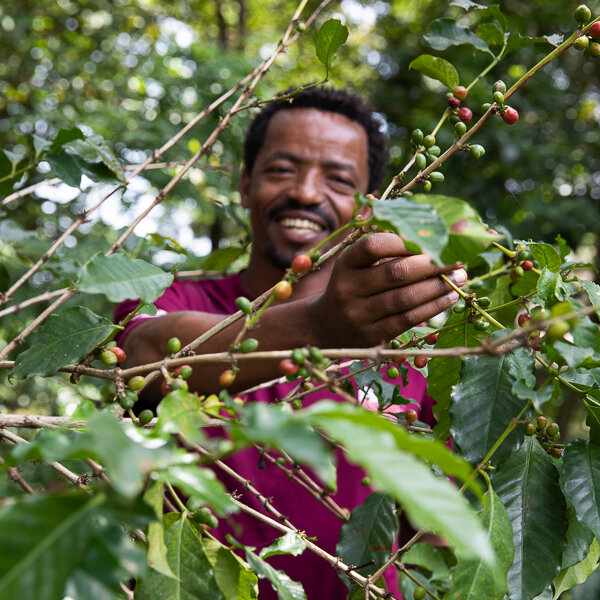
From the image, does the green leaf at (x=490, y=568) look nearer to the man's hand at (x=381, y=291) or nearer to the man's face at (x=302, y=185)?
the man's hand at (x=381, y=291)

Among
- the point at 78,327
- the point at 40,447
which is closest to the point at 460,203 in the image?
the point at 40,447

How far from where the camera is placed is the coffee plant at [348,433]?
48 centimetres

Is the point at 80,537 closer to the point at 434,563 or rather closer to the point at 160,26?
the point at 434,563

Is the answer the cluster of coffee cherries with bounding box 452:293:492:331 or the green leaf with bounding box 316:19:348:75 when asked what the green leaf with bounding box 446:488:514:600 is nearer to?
the cluster of coffee cherries with bounding box 452:293:492:331

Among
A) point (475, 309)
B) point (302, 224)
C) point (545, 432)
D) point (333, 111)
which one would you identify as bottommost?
point (545, 432)

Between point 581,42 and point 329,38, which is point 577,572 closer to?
point 581,42

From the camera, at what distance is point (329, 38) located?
119 centimetres

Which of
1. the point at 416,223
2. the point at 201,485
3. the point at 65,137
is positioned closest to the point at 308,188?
the point at 65,137

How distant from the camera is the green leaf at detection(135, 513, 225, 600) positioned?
2.37ft

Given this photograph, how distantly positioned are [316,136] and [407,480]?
208cm

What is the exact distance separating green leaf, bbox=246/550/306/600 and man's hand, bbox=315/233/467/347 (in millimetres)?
362

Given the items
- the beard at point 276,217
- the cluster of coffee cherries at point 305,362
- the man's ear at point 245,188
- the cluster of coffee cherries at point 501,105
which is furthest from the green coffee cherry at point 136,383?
the man's ear at point 245,188

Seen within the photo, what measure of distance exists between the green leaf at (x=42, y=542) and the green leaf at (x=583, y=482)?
66 centimetres

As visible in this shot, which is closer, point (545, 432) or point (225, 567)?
point (225, 567)
